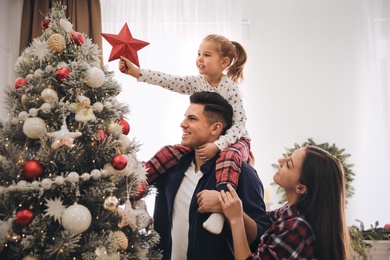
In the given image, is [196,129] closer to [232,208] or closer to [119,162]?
[232,208]

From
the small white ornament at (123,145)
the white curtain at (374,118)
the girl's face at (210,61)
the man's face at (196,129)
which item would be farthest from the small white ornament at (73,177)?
the white curtain at (374,118)

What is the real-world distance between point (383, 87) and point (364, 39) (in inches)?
23.0

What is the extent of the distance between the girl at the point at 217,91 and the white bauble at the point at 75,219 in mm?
573

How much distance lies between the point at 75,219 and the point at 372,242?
3.14 m

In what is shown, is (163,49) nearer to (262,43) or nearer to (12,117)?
(262,43)

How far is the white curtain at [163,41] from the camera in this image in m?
4.46

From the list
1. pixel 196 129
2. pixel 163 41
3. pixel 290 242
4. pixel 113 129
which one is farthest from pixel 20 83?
pixel 163 41

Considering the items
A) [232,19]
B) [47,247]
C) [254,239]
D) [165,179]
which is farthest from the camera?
[232,19]

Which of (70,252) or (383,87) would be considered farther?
(383,87)

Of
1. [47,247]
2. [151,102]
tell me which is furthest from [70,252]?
[151,102]

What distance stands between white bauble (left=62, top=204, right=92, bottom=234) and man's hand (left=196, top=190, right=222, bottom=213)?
0.59m

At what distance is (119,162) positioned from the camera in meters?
1.56

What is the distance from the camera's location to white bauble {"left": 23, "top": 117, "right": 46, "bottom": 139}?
4.91 ft

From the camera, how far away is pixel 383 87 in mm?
4492
